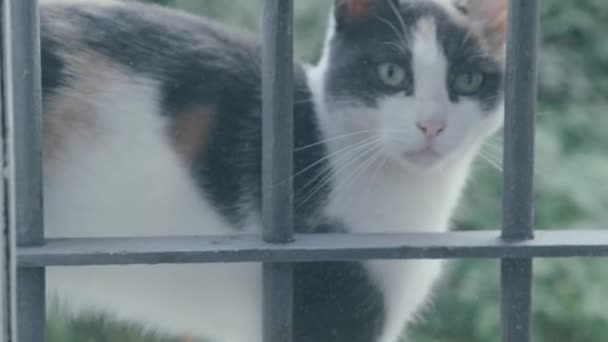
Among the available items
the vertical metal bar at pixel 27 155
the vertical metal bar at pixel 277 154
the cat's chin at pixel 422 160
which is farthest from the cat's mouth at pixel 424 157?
the vertical metal bar at pixel 27 155

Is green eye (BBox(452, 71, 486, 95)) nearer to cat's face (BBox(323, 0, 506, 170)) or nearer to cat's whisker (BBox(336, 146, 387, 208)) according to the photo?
cat's face (BBox(323, 0, 506, 170))

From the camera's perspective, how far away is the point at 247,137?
4.01 ft

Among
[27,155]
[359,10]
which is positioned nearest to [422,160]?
[359,10]

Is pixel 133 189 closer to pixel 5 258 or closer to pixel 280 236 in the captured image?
pixel 280 236

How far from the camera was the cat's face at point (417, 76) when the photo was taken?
1.16 m

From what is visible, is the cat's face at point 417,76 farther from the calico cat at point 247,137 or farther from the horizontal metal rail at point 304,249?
the horizontal metal rail at point 304,249

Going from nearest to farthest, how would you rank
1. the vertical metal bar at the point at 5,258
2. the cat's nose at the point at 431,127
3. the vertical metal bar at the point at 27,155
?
the vertical metal bar at the point at 5,258, the vertical metal bar at the point at 27,155, the cat's nose at the point at 431,127

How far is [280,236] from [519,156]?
0.73 feet

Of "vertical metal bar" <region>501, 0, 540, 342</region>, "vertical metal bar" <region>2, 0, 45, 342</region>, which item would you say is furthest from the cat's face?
"vertical metal bar" <region>2, 0, 45, 342</region>

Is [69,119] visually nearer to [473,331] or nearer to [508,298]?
[508,298]

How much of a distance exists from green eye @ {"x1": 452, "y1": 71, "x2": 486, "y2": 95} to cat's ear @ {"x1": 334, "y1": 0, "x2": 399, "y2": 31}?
0.12 metres

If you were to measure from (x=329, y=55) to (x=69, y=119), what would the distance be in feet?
1.15

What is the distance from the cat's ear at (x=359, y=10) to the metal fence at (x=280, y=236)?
1.28ft

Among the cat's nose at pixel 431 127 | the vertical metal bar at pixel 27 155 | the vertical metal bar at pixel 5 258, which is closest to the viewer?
the vertical metal bar at pixel 5 258
